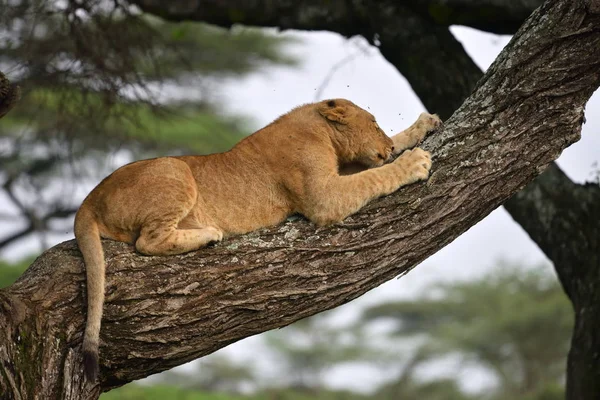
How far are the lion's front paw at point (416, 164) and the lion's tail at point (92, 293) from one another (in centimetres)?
149

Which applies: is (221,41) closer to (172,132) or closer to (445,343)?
(172,132)

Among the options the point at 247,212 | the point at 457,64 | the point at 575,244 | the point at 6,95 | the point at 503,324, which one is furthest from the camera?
the point at 503,324

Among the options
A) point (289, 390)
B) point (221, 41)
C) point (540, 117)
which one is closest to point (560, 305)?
point (289, 390)

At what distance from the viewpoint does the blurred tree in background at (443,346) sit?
66.2ft

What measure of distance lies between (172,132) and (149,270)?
1119 centimetres

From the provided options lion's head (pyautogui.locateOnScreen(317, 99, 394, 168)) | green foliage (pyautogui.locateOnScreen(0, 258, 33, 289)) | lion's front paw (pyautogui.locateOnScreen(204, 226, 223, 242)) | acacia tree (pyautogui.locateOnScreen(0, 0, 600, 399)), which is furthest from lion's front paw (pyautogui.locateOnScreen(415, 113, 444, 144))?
green foliage (pyautogui.locateOnScreen(0, 258, 33, 289))

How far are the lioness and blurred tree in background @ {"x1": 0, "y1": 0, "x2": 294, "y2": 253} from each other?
231 centimetres

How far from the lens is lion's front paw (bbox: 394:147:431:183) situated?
179 inches

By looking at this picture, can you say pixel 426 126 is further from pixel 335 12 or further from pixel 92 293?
pixel 335 12

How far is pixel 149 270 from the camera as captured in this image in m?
4.41

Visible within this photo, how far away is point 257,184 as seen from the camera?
496 cm

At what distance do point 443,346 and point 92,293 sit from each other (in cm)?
1887

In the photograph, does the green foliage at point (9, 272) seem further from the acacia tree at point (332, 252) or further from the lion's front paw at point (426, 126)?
the lion's front paw at point (426, 126)

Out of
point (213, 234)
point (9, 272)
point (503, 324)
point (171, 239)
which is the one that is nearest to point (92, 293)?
point (171, 239)
